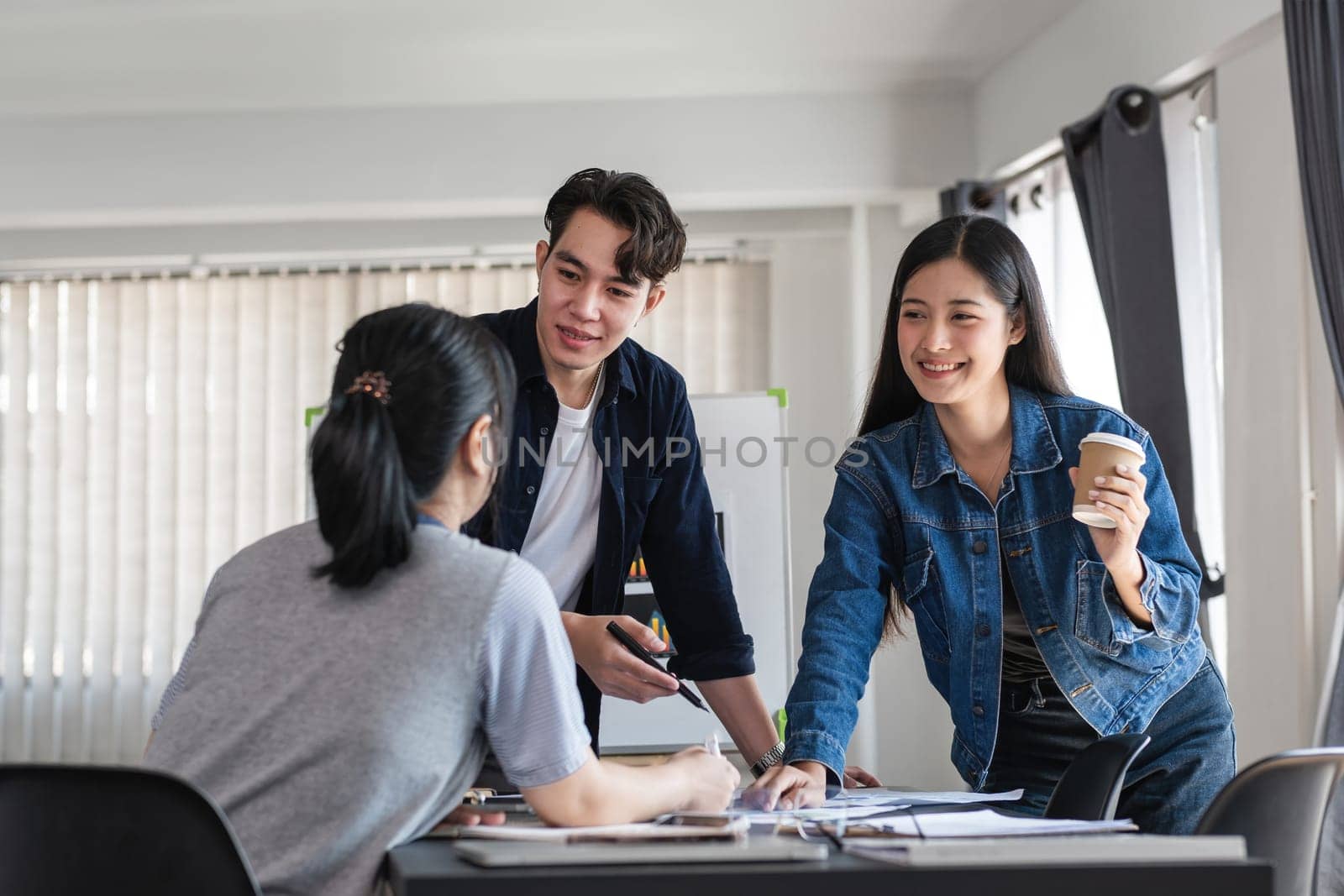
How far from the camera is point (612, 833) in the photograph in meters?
1.05

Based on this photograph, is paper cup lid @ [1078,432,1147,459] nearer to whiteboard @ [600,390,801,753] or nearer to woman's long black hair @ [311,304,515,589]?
woman's long black hair @ [311,304,515,589]

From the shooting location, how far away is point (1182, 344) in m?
3.36

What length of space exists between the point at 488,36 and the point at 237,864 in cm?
350

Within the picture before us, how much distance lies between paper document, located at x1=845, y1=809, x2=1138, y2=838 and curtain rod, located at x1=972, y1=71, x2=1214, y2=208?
2.68m

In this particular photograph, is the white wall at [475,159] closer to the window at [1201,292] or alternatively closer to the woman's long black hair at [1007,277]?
the window at [1201,292]

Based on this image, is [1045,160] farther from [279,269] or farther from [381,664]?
[381,664]

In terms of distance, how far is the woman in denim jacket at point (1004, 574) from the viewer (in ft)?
5.03

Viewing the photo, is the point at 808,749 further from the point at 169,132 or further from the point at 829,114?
the point at 169,132

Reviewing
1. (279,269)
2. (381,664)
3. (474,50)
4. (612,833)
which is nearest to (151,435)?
(279,269)

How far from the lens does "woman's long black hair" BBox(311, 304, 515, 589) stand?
113 cm

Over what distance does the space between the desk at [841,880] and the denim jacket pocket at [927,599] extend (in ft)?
2.38

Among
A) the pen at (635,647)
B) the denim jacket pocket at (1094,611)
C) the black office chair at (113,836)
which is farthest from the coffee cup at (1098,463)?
the black office chair at (113,836)

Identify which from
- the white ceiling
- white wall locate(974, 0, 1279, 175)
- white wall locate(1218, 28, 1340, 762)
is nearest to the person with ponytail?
white wall locate(1218, 28, 1340, 762)

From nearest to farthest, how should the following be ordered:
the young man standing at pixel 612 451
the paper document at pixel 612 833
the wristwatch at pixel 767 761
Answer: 1. the paper document at pixel 612 833
2. the wristwatch at pixel 767 761
3. the young man standing at pixel 612 451
